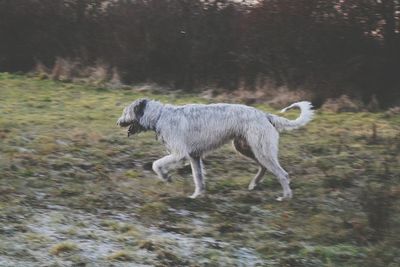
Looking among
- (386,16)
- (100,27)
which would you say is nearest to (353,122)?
(386,16)

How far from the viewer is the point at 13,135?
9984mm

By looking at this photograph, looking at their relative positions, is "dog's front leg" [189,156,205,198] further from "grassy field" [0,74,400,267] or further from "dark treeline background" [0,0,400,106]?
"dark treeline background" [0,0,400,106]

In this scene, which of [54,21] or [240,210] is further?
[54,21]

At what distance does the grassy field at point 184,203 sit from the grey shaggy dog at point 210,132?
32 cm

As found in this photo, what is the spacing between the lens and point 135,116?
8.10m

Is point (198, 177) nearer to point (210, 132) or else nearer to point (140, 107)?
point (210, 132)

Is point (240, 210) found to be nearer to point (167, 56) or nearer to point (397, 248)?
point (397, 248)

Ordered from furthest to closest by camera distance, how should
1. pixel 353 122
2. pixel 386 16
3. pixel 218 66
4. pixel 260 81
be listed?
pixel 218 66 → pixel 260 81 → pixel 386 16 → pixel 353 122

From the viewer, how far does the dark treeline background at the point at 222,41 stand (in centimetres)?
1364

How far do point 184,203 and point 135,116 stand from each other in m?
1.22

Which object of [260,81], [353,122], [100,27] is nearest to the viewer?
[353,122]

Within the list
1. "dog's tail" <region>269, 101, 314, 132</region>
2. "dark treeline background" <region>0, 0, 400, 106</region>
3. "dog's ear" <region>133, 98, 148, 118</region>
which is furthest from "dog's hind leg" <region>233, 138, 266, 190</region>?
"dark treeline background" <region>0, 0, 400, 106</region>

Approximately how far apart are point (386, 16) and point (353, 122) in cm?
259

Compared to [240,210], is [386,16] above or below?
above
